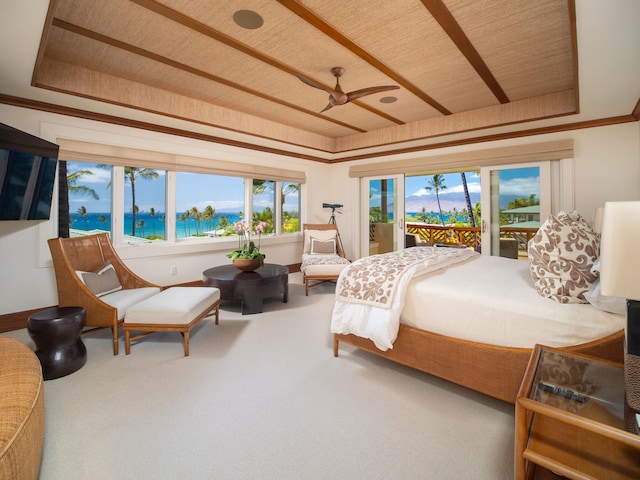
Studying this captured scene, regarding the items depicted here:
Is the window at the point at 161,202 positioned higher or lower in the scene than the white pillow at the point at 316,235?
higher

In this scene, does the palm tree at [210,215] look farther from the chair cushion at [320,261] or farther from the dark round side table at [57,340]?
the dark round side table at [57,340]

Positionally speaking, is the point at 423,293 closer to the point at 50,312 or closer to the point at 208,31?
the point at 208,31

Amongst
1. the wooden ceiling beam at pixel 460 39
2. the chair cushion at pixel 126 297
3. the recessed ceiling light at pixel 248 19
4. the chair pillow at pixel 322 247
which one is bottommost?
the chair cushion at pixel 126 297

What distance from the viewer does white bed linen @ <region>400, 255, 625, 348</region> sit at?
64.0 inches

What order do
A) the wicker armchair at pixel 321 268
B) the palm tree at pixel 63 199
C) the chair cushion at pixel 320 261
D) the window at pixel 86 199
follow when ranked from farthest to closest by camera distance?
the chair cushion at pixel 320 261 → the wicker armchair at pixel 321 268 → the window at pixel 86 199 → the palm tree at pixel 63 199

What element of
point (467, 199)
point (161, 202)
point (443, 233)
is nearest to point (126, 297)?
point (161, 202)

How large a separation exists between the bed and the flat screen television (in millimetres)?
2823

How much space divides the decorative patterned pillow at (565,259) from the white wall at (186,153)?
278 centimetres

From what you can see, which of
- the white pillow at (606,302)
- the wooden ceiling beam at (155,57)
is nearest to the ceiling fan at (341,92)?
the wooden ceiling beam at (155,57)

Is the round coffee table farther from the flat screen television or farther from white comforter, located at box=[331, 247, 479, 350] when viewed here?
the flat screen television

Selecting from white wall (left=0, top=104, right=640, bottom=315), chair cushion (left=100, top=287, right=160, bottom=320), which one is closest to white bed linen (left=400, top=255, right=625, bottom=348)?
chair cushion (left=100, top=287, right=160, bottom=320)

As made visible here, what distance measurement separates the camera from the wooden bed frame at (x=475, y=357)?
1551mm

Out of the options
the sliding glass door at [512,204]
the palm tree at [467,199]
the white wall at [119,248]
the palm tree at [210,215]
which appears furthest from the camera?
the palm tree at [467,199]

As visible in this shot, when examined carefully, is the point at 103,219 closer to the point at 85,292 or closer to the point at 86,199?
the point at 86,199
